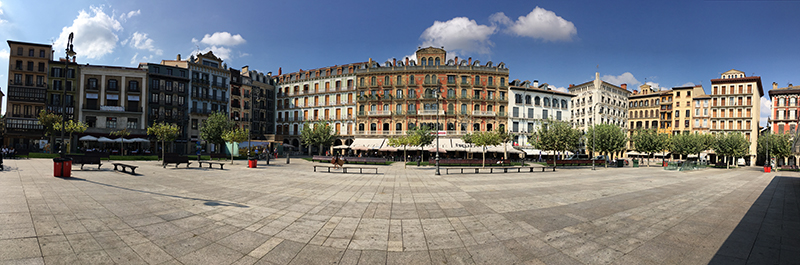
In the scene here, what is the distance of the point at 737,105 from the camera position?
60.0 metres

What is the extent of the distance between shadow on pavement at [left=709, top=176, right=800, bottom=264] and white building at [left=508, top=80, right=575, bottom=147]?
Answer: 36.9 m

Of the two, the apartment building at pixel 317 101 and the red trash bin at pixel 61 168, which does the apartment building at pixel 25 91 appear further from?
the red trash bin at pixel 61 168

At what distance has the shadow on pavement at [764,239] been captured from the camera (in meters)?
5.32

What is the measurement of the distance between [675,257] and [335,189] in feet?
33.8

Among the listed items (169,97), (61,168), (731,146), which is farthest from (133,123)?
(731,146)

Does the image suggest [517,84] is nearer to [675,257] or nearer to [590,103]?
[590,103]

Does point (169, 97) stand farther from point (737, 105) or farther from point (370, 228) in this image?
point (737, 105)

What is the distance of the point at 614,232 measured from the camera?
676 centimetres

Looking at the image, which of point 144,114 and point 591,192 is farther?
point 144,114

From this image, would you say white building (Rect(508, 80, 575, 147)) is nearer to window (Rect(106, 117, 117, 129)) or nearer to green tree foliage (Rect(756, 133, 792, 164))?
green tree foliage (Rect(756, 133, 792, 164))

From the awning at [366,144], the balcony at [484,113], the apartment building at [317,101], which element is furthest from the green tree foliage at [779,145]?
the apartment building at [317,101]

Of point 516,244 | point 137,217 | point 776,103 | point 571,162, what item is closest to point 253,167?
point 137,217

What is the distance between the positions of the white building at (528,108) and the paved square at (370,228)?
35866 mm

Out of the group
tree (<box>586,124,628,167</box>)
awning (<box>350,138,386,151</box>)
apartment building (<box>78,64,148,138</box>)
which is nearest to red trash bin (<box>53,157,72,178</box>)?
awning (<box>350,138,386,151</box>)
